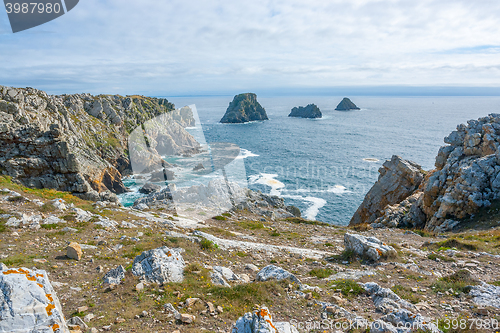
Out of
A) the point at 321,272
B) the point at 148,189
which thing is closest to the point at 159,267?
the point at 321,272

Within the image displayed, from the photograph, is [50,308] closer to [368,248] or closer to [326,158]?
[368,248]

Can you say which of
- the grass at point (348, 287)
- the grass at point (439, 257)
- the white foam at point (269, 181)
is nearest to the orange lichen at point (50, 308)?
the grass at point (348, 287)

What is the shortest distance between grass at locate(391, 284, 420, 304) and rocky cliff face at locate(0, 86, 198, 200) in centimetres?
4556

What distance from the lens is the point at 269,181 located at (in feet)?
262

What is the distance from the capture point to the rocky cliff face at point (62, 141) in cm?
4612

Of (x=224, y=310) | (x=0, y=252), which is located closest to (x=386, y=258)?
(x=224, y=310)

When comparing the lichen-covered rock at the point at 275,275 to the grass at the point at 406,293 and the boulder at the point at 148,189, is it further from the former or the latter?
the boulder at the point at 148,189

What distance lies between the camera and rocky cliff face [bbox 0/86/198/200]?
4612 cm

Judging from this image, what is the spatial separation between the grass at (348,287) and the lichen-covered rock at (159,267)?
293 inches

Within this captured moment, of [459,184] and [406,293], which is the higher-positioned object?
[459,184]

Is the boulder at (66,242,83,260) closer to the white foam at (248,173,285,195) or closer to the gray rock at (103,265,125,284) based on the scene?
the gray rock at (103,265,125,284)

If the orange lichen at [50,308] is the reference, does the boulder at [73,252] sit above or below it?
below

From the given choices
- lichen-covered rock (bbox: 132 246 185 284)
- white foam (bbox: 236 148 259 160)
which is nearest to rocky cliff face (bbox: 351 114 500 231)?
lichen-covered rock (bbox: 132 246 185 284)

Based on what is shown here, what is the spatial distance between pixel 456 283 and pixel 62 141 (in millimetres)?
61856
